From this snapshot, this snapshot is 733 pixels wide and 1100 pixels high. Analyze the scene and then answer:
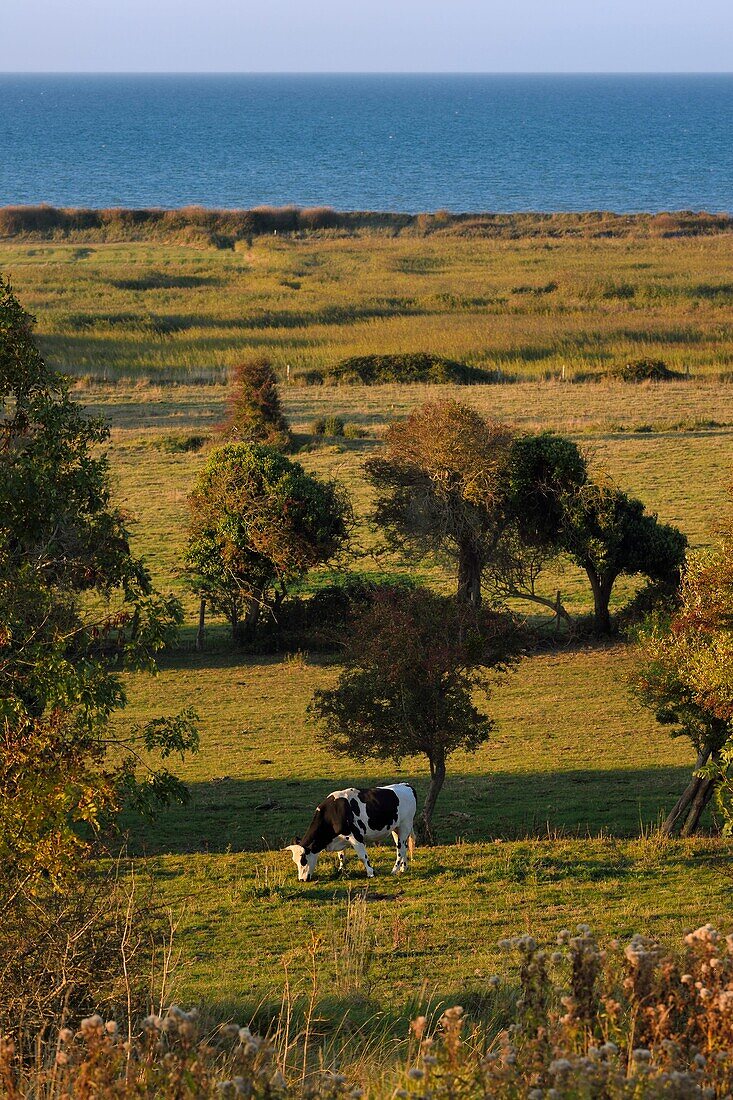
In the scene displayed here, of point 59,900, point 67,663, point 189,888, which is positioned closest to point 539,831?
point 189,888

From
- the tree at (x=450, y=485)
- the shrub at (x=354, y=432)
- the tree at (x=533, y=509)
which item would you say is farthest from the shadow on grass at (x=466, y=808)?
the shrub at (x=354, y=432)

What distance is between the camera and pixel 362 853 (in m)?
19.5

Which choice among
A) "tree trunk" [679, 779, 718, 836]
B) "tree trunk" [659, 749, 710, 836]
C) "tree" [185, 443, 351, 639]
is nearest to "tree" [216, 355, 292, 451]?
"tree" [185, 443, 351, 639]

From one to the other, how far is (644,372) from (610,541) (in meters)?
41.3

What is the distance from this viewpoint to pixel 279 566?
38.2 m

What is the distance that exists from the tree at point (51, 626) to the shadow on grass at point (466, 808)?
6.80m

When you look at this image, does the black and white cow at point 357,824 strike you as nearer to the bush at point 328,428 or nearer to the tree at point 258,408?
the tree at point 258,408

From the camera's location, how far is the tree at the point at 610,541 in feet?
122

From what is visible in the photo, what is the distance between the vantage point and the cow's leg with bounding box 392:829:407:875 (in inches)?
770

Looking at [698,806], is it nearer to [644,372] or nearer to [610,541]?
[610,541]

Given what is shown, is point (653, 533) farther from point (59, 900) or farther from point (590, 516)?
point (59, 900)

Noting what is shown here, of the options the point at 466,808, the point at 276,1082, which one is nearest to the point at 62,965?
the point at 276,1082

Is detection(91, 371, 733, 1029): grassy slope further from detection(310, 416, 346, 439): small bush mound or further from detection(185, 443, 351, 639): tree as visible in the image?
detection(310, 416, 346, 439): small bush mound

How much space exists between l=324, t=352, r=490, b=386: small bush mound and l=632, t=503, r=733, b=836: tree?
52.4 metres
